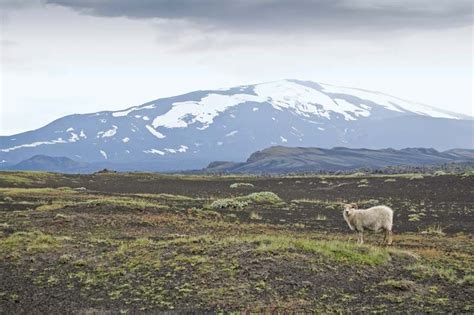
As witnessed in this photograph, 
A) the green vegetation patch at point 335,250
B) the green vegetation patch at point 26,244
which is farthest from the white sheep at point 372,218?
the green vegetation patch at point 26,244

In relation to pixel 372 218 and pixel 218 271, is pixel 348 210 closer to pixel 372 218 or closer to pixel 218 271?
pixel 372 218

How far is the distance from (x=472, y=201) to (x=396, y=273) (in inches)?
1575

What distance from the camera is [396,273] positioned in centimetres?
1900

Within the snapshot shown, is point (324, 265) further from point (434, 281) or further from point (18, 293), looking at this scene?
point (18, 293)

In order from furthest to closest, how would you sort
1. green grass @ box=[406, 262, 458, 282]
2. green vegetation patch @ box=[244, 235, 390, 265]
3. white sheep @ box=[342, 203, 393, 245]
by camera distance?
1. white sheep @ box=[342, 203, 393, 245]
2. green vegetation patch @ box=[244, 235, 390, 265]
3. green grass @ box=[406, 262, 458, 282]

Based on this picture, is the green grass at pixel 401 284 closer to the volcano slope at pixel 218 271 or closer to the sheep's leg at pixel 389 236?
the volcano slope at pixel 218 271

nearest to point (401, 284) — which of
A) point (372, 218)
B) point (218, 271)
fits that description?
point (218, 271)

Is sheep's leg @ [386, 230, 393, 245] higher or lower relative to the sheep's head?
lower

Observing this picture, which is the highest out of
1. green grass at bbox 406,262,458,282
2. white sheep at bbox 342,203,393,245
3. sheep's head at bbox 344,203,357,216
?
sheep's head at bbox 344,203,357,216

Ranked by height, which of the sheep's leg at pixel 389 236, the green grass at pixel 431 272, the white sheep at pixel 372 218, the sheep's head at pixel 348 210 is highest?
the sheep's head at pixel 348 210

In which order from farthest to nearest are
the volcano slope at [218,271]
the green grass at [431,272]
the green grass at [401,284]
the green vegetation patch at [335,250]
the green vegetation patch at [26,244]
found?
1. the green vegetation patch at [26,244]
2. the green vegetation patch at [335,250]
3. the green grass at [431,272]
4. the green grass at [401,284]
5. the volcano slope at [218,271]

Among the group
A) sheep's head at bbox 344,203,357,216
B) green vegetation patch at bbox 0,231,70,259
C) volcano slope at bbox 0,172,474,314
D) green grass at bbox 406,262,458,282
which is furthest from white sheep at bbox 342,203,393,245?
green vegetation patch at bbox 0,231,70,259

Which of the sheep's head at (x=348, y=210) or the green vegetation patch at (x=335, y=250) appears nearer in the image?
the green vegetation patch at (x=335, y=250)

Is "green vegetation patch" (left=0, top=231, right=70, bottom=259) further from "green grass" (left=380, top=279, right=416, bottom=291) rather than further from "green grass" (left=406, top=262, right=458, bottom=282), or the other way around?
"green grass" (left=406, top=262, right=458, bottom=282)
